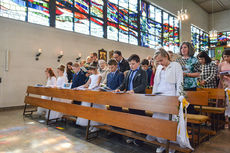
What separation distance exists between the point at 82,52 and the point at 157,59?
5.42m

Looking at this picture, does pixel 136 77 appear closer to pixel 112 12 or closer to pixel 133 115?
pixel 133 115

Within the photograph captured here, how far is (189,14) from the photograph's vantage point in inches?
533

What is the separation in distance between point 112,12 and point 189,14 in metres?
8.01

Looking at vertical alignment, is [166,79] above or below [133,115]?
above

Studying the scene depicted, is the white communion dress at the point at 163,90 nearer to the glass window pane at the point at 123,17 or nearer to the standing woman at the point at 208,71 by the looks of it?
the standing woman at the point at 208,71

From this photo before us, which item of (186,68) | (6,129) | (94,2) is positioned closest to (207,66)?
(186,68)

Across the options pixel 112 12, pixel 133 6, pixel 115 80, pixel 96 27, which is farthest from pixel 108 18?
pixel 115 80

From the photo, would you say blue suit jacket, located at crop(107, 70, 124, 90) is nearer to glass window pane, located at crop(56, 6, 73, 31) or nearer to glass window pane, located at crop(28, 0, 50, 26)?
glass window pane, located at crop(28, 0, 50, 26)

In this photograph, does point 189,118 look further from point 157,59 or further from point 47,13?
point 47,13

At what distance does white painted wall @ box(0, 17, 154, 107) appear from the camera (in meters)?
5.30

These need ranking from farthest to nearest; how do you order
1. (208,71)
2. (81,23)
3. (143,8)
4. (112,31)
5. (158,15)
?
(158,15)
(143,8)
(112,31)
(81,23)
(208,71)

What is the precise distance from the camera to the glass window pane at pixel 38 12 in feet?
19.4

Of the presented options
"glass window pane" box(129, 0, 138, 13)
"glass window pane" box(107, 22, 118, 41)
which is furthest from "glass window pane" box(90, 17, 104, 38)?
"glass window pane" box(129, 0, 138, 13)

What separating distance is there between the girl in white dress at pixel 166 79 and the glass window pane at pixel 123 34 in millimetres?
6918
